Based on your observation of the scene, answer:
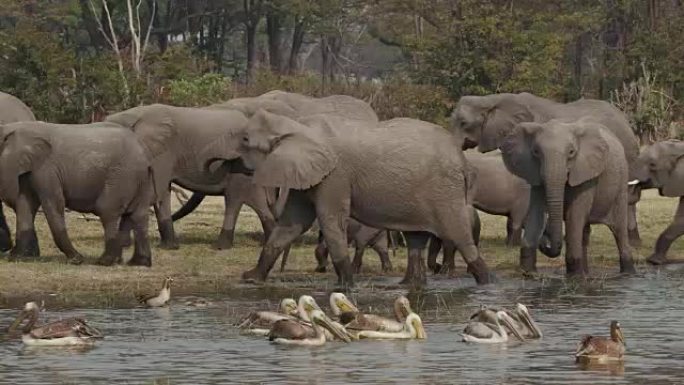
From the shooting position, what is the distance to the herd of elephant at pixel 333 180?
2244cm

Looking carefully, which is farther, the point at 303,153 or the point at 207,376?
the point at 303,153

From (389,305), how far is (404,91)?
30646 mm

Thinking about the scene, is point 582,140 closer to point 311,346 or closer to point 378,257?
point 378,257

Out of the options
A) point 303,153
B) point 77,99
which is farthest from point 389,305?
point 77,99

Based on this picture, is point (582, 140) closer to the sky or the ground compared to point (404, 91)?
closer to the sky

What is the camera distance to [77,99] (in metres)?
40.0

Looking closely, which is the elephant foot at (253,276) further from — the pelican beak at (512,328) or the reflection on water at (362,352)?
the pelican beak at (512,328)

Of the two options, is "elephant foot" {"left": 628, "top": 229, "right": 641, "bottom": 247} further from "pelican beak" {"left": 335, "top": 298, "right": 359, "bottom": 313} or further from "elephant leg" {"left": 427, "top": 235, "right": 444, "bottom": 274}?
"pelican beak" {"left": 335, "top": 298, "right": 359, "bottom": 313}

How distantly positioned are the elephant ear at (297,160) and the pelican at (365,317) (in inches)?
129

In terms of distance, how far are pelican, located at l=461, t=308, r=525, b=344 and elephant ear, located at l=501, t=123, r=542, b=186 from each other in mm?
6699

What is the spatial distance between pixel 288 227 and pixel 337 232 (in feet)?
2.03

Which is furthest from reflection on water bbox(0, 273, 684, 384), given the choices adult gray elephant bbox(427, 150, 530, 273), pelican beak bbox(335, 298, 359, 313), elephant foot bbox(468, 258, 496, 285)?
adult gray elephant bbox(427, 150, 530, 273)

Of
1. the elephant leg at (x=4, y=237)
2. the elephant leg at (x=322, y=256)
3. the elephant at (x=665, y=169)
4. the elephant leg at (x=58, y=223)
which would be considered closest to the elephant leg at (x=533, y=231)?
the elephant leg at (x=322, y=256)

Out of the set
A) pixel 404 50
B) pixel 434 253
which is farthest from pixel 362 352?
pixel 404 50
